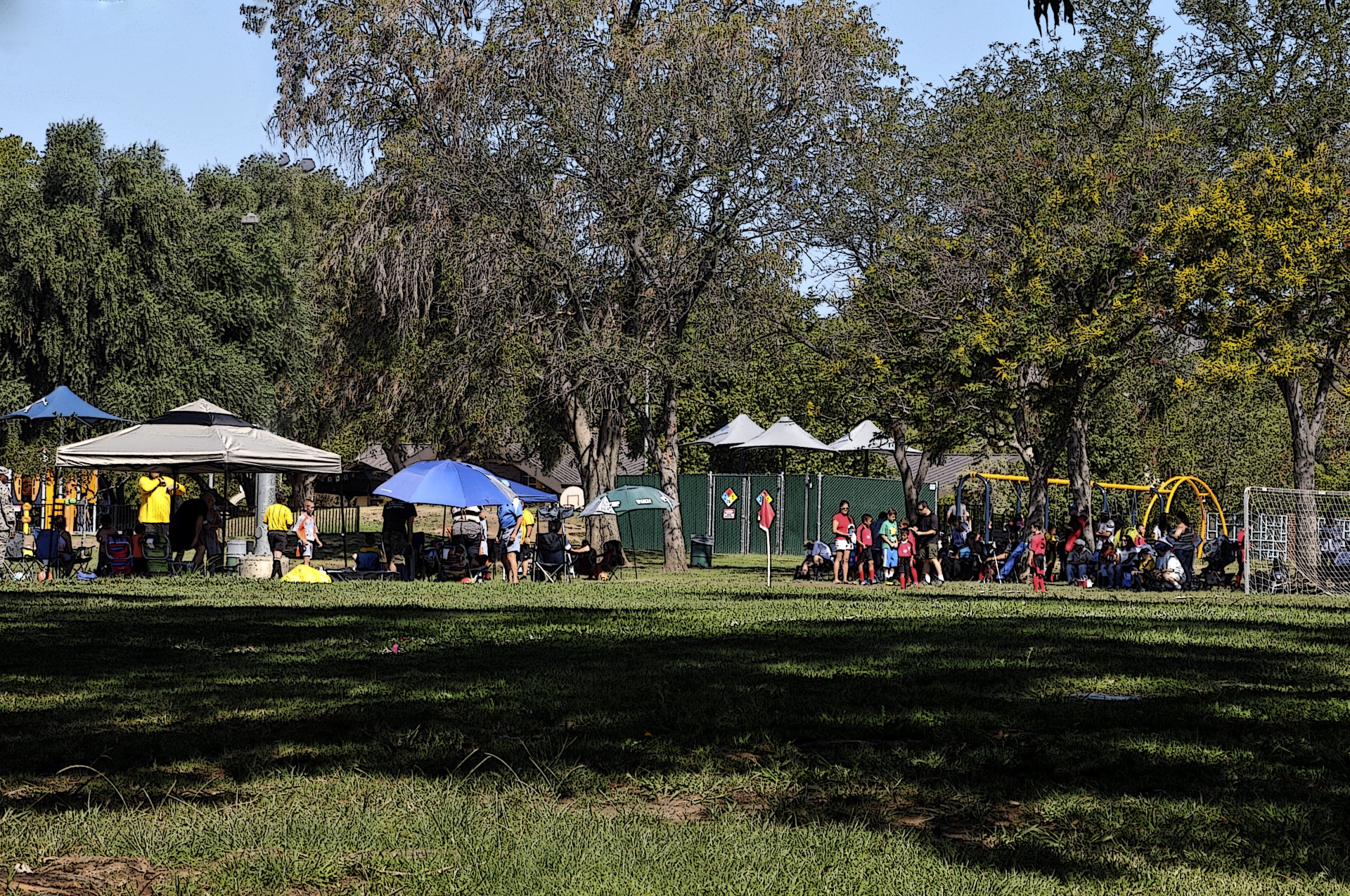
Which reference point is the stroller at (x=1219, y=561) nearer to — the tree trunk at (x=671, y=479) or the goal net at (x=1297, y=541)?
the goal net at (x=1297, y=541)

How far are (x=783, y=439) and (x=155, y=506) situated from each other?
1491 centimetres

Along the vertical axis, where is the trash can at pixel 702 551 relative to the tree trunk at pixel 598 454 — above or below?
below

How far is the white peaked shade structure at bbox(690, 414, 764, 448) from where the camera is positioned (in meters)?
33.2

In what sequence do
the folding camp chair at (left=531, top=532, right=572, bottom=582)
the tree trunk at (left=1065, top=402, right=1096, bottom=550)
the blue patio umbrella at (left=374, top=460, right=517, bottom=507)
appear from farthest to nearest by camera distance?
the tree trunk at (left=1065, top=402, right=1096, bottom=550) → the folding camp chair at (left=531, top=532, right=572, bottom=582) → the blue patio umbrella at (left=374, top=460, right=517, bottom=507)

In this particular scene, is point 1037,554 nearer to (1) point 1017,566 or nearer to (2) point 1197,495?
(1) point 1017,566

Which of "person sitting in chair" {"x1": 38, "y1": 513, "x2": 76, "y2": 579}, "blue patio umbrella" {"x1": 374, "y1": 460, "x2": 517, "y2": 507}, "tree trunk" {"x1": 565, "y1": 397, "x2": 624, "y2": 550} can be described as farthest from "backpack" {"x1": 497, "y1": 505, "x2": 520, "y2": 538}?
"person sitting in chair" {"x1": 38, "y1": 513, "x2": 76, "y2": 579}

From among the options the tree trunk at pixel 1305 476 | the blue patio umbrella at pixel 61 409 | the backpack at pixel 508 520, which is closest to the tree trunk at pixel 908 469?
the tree trunk at pixel 1305 476

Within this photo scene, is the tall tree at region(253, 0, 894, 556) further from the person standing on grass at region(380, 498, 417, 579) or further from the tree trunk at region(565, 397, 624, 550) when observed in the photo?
the person standing on grass at region(380, 498, 417, 579)

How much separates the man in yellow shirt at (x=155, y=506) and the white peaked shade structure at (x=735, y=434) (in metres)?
13.4

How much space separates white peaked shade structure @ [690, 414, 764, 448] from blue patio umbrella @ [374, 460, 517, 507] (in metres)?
10.4

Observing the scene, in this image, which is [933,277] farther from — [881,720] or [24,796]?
[24,796]

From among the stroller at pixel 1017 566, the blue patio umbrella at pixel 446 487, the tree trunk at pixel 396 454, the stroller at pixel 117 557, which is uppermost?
the tree trunk at pixel 396 454

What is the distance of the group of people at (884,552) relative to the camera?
2577 centimetres

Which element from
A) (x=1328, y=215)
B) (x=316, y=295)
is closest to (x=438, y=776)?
(x=1328, y=215)
